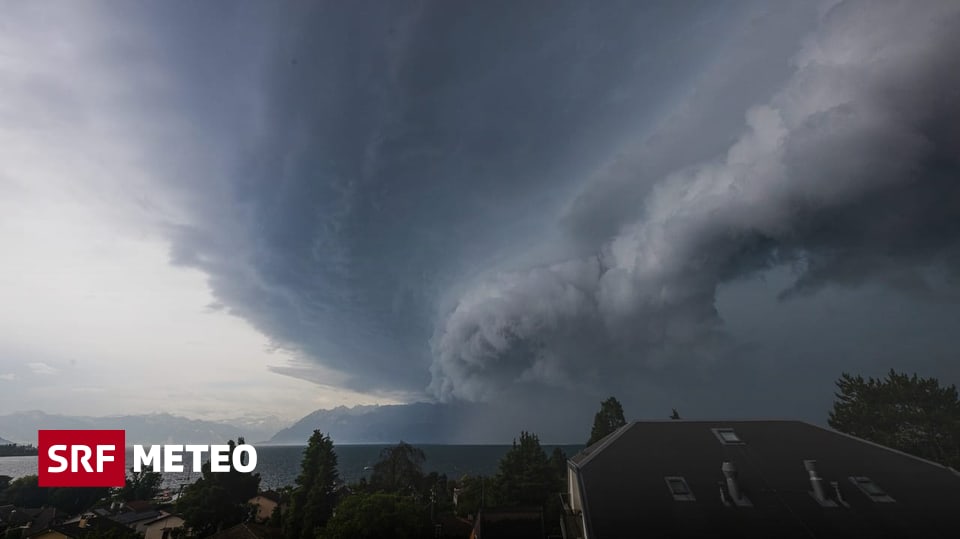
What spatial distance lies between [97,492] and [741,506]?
143m

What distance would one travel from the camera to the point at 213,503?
205 ft

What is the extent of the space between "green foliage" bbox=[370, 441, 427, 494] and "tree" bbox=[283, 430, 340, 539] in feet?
66.3

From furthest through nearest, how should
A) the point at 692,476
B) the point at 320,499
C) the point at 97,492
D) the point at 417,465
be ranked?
the point at 97,492
the point at 417,465
the point at 320,499
the point at 692,476

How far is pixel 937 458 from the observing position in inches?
2522

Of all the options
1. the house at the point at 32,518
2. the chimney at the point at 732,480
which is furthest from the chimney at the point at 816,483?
the house at the point at 32,518

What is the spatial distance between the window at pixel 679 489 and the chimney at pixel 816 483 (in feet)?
30.1

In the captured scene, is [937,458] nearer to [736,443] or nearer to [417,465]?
[736,443]

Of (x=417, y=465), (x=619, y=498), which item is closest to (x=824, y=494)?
(x=619, y=498)

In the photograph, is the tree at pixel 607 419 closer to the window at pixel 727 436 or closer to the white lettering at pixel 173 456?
the window at pixel 727 436

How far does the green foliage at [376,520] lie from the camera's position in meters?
39.8

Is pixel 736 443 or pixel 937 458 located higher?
pixel 736 443

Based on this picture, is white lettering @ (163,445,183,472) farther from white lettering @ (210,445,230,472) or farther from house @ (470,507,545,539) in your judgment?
house @ (470,507,545,539)

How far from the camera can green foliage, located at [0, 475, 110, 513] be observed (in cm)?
9931

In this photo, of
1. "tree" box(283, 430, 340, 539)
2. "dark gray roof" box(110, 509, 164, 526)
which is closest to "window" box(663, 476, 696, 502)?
"tree" box(283, 430, 340, 539)
